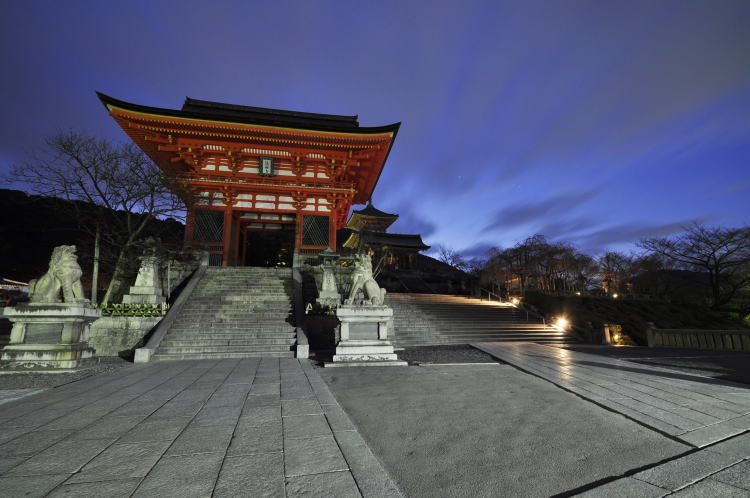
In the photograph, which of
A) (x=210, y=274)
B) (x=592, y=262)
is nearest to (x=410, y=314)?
(x=210, y=274)

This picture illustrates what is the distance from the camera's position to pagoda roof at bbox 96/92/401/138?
1519 cm

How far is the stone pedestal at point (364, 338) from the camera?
734 cm

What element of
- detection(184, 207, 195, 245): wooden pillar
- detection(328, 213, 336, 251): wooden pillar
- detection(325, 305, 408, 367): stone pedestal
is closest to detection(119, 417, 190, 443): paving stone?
detection(325, 305, 408, 367): stone pedestal

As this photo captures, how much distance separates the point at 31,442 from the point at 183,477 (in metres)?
1.83

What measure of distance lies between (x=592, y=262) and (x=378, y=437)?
135 feet

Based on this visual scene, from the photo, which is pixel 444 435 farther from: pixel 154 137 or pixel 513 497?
pixel 154 137

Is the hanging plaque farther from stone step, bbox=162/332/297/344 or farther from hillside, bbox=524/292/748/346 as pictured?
hillside, bbox=524/292/748/346

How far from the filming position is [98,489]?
192 centimetres

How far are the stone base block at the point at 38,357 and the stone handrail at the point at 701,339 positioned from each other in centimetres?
1961

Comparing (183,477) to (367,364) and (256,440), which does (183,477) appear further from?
(367,364)

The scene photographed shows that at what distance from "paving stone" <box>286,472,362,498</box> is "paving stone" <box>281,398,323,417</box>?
59.2 inches

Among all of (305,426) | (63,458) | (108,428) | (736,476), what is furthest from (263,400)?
(736,476)

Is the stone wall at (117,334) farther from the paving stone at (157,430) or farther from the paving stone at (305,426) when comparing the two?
the paving stone at (305,426)

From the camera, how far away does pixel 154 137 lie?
1648 centimetres
